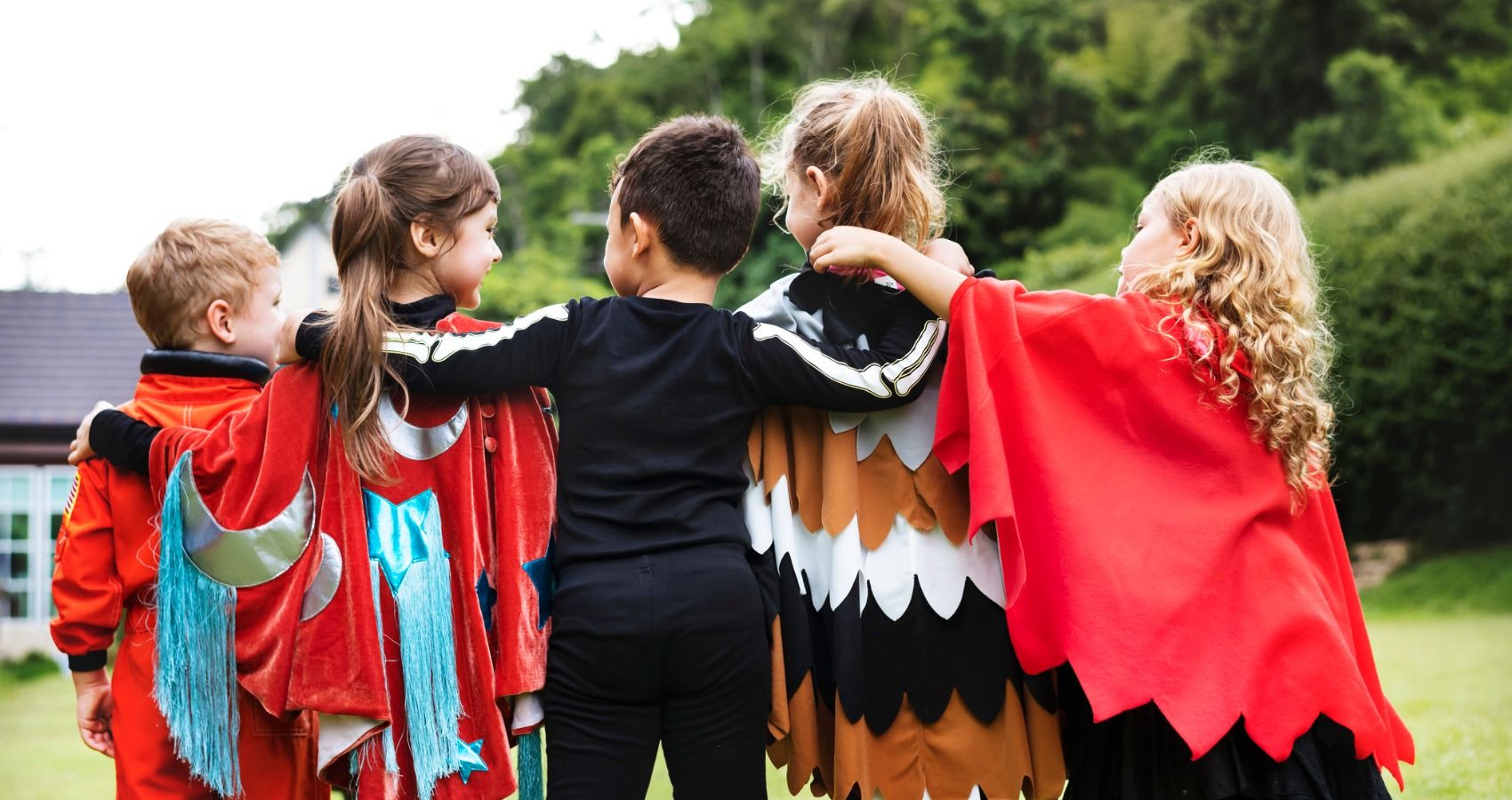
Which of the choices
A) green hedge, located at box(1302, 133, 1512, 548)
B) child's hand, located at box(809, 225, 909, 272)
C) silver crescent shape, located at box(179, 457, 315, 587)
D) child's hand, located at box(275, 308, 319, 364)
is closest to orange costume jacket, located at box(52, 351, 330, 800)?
silver crescent shape, located at box(179, 457, 315, 587)

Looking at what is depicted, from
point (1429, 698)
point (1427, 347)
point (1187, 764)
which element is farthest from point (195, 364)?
point (1427, 347)

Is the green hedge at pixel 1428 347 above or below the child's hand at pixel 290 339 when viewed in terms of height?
below

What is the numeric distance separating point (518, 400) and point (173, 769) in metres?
0.96

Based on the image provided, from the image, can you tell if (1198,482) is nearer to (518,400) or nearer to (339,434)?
(518,400)

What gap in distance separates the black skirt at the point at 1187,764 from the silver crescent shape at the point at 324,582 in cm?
134

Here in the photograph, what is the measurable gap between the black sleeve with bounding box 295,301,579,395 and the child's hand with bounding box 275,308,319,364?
0.01 metres

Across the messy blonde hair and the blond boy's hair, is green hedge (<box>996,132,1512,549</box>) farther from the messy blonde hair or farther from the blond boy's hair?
the blond boy's hair

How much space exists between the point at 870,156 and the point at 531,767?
128 centimetres

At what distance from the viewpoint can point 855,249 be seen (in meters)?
2.15

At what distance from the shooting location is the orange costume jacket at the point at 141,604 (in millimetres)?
2248

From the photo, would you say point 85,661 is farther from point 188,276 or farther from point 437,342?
point 437,342

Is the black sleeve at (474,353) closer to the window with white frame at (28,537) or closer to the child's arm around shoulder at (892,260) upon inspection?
the child's arm around shoulder at (892,260)

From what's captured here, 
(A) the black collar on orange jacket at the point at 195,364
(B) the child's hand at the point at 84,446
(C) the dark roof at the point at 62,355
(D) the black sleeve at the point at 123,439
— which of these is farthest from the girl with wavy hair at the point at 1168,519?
(C) the dark roof at the point at 62,355

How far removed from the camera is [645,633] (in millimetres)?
1973
